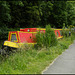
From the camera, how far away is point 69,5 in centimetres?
3188

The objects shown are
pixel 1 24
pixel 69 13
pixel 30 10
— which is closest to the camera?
pixel 1 24

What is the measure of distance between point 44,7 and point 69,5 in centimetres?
681

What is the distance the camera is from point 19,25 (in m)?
22.2

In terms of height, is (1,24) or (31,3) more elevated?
(31,3)

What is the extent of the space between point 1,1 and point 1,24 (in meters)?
4.05

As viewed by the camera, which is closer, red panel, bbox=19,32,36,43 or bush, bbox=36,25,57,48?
bush, bbox=36,25,57,48

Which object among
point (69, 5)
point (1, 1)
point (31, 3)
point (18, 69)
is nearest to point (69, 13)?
point (69, 5)

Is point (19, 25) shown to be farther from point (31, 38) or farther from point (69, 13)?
point (69, 13)

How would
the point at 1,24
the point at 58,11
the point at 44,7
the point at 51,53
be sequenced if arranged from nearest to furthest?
the point at 51,53
the point at 1,24
the point at 44,7
the point at 58,11

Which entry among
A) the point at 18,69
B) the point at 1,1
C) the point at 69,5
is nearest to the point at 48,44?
the point at 18,69

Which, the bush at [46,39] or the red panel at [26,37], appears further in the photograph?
the red panel at [26,37]

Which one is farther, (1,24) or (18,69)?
(1,24)

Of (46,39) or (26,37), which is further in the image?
(26,37)

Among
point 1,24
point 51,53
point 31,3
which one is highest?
point 31,3
